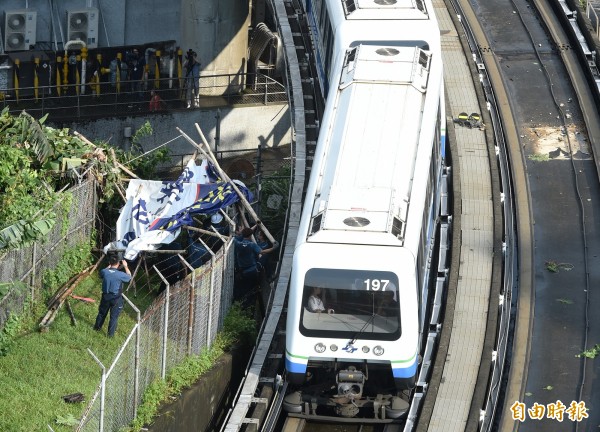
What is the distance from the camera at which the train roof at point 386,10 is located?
102 feet

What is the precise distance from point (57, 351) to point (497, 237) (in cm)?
921

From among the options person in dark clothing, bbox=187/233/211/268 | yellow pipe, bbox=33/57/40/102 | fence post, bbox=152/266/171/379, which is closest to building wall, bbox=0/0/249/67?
yellow pipe, bbox=33/57/40/102

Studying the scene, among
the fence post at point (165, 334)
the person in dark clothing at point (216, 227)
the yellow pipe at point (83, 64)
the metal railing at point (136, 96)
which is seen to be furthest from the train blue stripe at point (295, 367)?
the yellow pipe at point (83, 64)

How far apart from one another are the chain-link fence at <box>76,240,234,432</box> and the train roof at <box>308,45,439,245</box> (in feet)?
8.55

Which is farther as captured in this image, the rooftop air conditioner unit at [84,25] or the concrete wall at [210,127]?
the rooftop air conditioner unit at [84,25]

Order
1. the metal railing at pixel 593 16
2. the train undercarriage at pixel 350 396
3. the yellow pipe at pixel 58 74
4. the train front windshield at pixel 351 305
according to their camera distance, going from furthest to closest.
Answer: the yellow pipe at pixel 58 74, the metal railing at pixel 593 16, the train undercarriage at pixel 350 396, the train front windshield at pixel 351 305

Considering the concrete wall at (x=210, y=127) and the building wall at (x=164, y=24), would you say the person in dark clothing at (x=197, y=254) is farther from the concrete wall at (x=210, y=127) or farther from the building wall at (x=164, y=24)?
the building wall at (x=164, y=24)

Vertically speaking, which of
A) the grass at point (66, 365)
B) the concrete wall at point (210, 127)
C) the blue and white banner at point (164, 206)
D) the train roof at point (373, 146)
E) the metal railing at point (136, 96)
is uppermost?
the train roof at point (373, 146)

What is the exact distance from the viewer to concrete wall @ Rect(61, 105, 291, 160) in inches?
1560

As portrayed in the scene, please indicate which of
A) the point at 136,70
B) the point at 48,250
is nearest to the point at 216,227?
the point at 48,250

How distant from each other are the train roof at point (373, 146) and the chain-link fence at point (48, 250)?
5.36 m

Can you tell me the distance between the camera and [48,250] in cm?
2675

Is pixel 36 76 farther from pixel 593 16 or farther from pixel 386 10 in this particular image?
pixel 593 16

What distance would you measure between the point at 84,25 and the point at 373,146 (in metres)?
19.5
